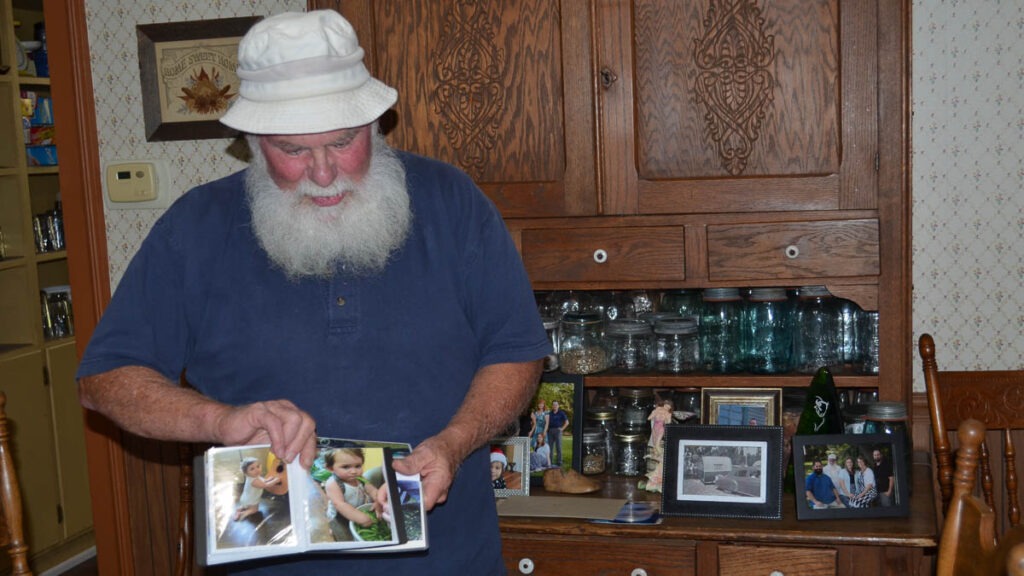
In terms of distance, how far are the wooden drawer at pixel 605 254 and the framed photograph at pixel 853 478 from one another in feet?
1.65

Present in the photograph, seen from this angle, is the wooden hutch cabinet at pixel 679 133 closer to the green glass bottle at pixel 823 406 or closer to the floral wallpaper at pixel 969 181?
the green glass bottle at pixel 823 406

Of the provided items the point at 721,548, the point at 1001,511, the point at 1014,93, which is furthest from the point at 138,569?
the point at 1014,93

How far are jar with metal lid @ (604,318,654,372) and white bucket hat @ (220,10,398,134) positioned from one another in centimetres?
109

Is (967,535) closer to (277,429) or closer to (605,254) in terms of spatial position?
(277,429)

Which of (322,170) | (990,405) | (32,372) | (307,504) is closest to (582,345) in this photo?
(990,405)

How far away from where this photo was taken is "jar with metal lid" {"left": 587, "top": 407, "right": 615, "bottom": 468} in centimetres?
264

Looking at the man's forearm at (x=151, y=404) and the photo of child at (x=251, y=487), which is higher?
the man's forearm at (x=151, y=404)

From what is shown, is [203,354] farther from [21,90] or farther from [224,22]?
[21,90]

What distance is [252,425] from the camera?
153 centimetres

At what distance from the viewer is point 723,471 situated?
2.38m

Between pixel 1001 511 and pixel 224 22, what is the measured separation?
7.58 ft

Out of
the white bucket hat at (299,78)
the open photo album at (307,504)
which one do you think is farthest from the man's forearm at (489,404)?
the white bucket hat at (299,78)

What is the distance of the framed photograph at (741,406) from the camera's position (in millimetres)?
2498

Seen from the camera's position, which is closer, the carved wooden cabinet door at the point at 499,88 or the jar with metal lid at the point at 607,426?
the carved wooden cabinet door at the point at 499,88
